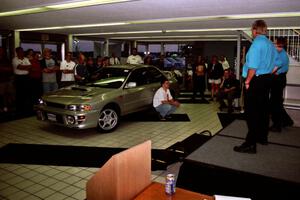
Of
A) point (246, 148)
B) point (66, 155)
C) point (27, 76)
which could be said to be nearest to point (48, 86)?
point (27, 76)

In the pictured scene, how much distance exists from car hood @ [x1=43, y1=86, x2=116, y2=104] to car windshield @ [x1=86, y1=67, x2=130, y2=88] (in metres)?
0.32

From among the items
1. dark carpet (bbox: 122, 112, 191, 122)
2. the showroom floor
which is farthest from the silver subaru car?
dark carpet (bbox: 122, 112, 191, 122)

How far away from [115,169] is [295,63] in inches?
315

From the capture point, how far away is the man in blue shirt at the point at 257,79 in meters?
3.51

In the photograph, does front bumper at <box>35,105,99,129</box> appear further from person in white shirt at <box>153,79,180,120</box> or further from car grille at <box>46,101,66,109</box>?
person in white shirt at <box>153,79,180,120</box>

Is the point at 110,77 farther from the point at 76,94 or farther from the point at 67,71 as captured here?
the point at 67,71

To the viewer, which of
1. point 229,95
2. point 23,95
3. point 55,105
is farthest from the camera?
point 229,95

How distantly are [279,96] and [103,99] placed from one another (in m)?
3.65

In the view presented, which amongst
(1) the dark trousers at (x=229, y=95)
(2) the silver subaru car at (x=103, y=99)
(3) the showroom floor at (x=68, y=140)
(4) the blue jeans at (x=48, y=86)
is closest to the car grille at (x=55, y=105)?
(2) the silver subaru car at (x=103, y=99)

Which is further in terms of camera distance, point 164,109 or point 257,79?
point 164,109

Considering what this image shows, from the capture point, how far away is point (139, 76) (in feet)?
25.6

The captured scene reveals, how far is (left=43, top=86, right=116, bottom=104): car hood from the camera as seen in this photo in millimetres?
6187

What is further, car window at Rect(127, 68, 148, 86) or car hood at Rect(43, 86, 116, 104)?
car window at Rect(127, 68, 148, 86)

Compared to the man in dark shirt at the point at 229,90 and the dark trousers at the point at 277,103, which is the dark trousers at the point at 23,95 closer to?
the man in dark shirt at the point at 229,90
